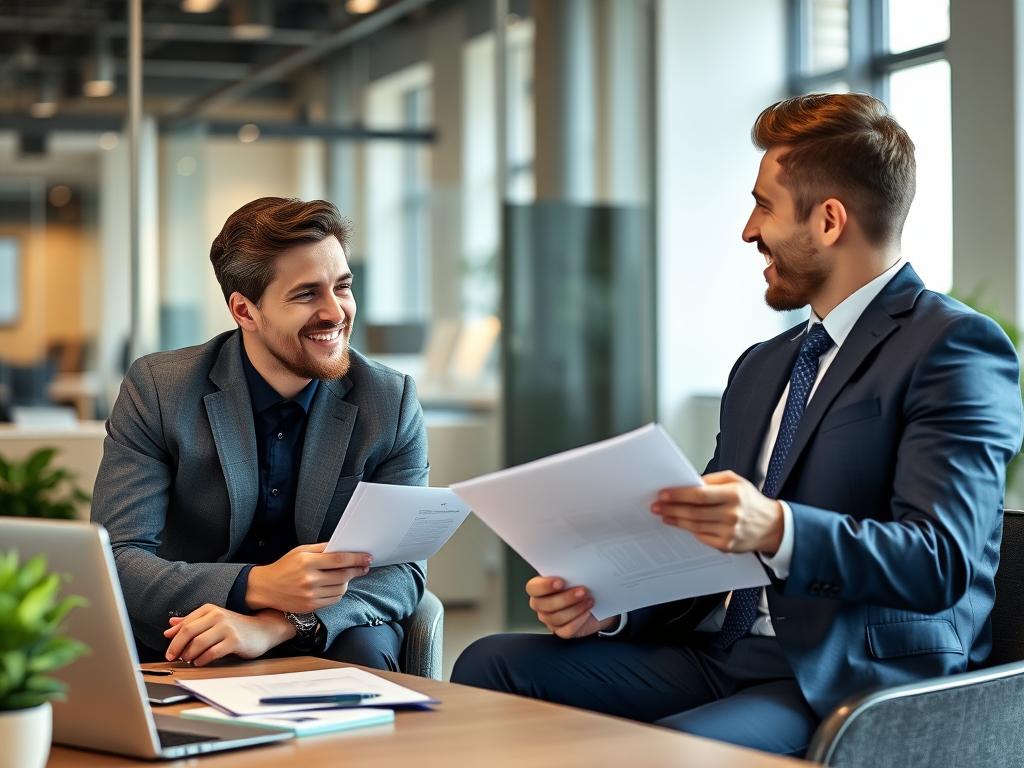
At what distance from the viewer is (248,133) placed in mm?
7633

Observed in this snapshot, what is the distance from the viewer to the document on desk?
1510 mm

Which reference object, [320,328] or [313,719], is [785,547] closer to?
[313,719]

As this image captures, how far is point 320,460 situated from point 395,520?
487mm

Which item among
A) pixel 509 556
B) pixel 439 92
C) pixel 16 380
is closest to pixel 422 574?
pixel 509 556

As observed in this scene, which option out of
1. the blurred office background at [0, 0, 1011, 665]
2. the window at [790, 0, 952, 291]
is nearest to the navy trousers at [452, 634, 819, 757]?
the blurred office background at [0, 0, 1011, 665]

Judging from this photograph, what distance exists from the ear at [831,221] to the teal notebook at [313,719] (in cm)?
97

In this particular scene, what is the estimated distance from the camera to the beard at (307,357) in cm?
241

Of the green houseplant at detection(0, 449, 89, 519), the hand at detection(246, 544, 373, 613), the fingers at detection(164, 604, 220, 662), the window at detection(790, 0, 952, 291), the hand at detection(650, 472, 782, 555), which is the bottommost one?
the green houseplant at detection(0, 449, 89, 519)

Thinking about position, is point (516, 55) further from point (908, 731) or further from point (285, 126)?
point (908, 731)

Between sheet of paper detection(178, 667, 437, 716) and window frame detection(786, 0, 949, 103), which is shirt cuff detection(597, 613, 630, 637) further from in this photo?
window frame detection(786, 0, 949, 103)

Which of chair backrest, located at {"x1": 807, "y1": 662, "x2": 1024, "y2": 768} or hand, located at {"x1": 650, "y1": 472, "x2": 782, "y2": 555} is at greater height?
hand, located at {"x1": 650, "y1": 472, "x2": 782, "y2": 555}

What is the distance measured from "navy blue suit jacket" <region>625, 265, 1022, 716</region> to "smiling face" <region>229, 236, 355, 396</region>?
36.1 inches

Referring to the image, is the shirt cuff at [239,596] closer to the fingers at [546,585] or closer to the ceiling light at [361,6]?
the fingers at [546,585]

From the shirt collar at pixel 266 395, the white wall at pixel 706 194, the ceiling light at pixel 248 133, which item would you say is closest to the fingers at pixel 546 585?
the shirt collar at pixel 266 395
